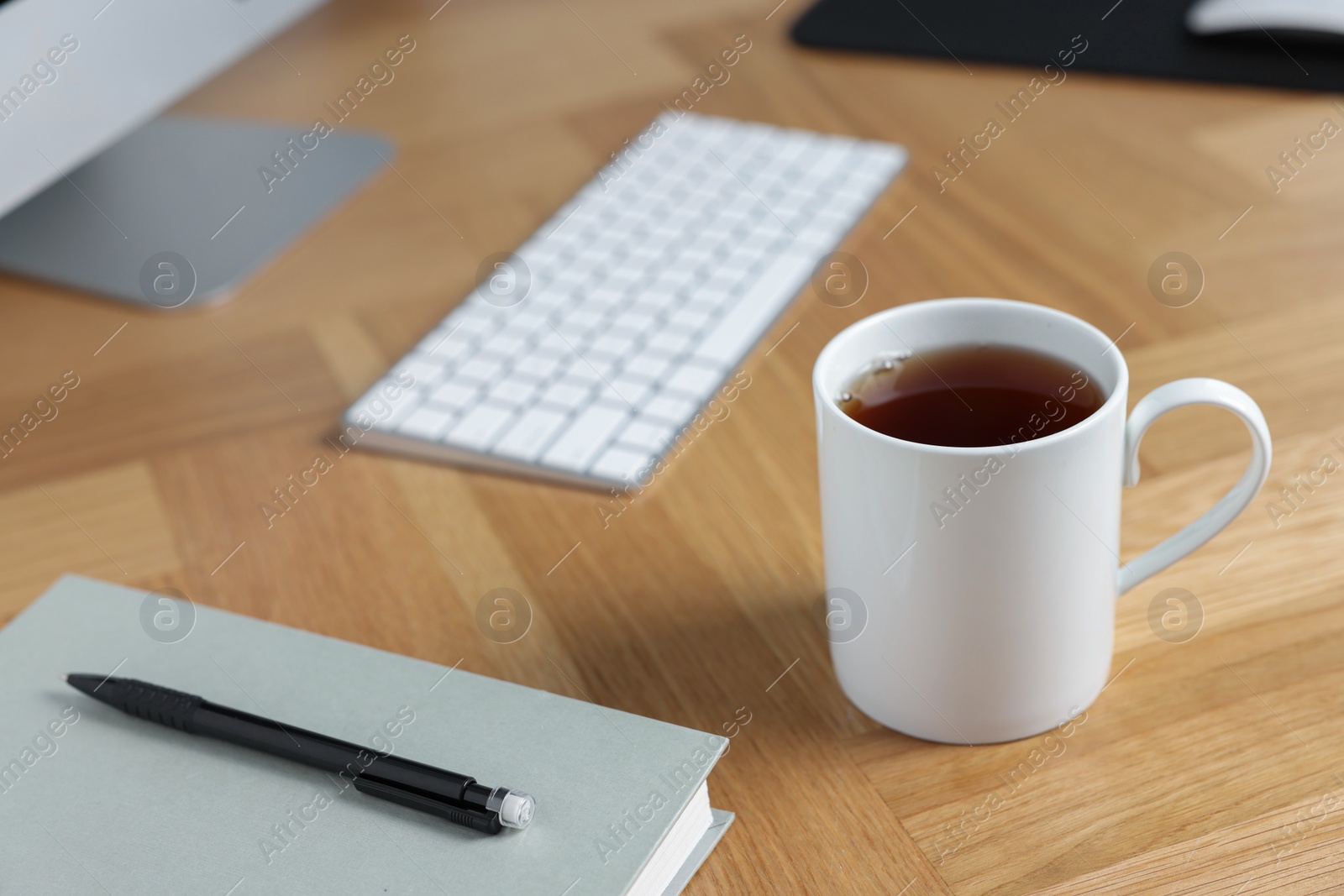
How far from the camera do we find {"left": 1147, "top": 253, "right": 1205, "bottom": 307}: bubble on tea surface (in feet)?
2.37

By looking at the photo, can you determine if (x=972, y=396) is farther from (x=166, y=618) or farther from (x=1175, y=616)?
(x=166, y=618)

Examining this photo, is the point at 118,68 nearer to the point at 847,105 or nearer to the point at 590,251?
the point at 590,251

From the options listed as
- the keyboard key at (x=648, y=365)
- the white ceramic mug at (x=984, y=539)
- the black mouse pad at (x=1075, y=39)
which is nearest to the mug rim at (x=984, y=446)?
the white ceramic mug at (x=984, y=539)

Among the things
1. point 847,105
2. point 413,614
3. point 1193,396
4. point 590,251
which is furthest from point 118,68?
point 1193,396

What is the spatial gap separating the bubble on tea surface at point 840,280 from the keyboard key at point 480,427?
8.6 inches

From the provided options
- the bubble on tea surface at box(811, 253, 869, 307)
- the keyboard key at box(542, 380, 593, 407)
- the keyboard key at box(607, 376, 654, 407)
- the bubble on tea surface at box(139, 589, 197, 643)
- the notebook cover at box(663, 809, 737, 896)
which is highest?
the bubble on tea surface at box(139, 589, 197, 643)

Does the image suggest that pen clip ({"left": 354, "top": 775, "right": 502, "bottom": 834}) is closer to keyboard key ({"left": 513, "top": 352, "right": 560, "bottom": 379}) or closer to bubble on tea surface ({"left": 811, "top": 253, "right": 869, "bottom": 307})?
keyboard key ({"left": 513, "top": 352, "right": 560, "bottom": 379})

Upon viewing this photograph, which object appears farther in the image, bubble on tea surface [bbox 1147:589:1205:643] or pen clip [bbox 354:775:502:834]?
bubble on tea surface [bbox 1147:589:1205:643]

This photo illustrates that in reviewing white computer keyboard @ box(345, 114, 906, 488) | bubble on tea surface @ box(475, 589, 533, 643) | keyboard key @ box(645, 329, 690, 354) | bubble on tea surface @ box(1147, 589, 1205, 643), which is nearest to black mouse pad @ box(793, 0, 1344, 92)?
white computer keyboard @ box(345, 114, 906, 488)

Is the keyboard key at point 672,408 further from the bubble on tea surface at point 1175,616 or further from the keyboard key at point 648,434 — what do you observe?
the bubble on tea surface at point 1175,616

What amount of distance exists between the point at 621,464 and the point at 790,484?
0.09 meters

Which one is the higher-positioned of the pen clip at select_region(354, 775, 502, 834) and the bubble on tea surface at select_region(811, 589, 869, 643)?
the pen clip at select_region(354, 775, 502, 834)

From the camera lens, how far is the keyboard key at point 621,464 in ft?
2.06

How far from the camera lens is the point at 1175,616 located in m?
0.53
